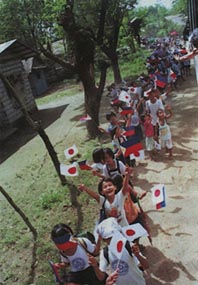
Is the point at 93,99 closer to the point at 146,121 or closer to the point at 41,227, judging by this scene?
the point at 146,121

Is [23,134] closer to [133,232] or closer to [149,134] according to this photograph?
[149,134]

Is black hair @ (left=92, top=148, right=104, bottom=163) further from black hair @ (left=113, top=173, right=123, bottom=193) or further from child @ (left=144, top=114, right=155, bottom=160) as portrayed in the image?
child @ (left=144, top=114, right=155, bottom=160)

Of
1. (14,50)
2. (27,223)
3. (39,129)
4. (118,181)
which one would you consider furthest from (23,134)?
(118,181)

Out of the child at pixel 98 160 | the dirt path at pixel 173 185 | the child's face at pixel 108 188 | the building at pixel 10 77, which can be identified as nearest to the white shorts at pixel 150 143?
the dirt path at pixel 173 185

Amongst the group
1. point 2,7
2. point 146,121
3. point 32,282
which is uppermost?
point 2,7

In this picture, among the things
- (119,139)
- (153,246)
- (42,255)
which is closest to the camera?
(153,246)

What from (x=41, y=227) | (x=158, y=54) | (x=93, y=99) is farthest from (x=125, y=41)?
(x=41, y=227)

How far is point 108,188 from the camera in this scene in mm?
3873

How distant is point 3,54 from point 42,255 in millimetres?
10143

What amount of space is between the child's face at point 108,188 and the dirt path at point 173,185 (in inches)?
49.8

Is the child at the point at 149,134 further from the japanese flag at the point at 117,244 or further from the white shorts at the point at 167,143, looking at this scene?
the japanese flag at the point at 117,244

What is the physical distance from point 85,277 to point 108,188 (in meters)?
1.02

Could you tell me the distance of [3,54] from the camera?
13.4 m

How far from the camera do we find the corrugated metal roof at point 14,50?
13.2 meters
